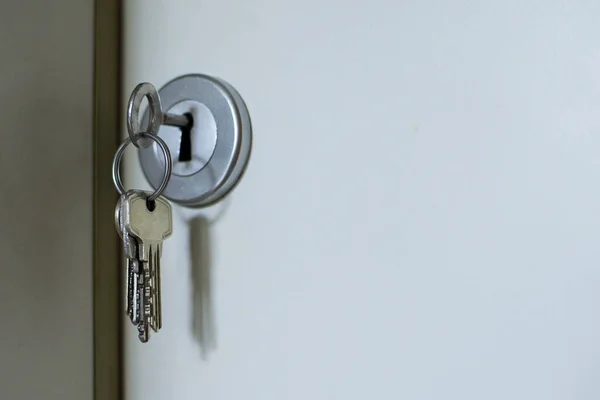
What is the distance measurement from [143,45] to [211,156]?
0.13 meters

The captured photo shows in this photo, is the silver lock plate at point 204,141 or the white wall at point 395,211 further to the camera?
the silver lock plate at point 204,141

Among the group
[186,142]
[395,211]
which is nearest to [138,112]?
[186,142]

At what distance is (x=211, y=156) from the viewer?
0.47 m

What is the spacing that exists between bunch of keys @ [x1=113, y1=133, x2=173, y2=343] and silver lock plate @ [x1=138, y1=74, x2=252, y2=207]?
39mm

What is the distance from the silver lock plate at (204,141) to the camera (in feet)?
1.50

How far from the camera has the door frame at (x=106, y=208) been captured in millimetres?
504

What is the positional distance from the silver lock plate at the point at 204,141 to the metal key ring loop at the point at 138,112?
31 mm

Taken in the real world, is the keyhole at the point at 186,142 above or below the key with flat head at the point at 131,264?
above

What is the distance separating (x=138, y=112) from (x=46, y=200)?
0.10 m

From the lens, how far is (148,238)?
44 centimetres

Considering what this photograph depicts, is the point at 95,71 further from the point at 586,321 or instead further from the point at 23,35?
the point at 586,321

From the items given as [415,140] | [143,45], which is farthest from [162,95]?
[415,140]

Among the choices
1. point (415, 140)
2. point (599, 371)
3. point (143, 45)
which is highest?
point (143, 45)

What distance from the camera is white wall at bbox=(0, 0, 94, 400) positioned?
443mm
